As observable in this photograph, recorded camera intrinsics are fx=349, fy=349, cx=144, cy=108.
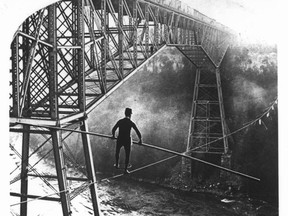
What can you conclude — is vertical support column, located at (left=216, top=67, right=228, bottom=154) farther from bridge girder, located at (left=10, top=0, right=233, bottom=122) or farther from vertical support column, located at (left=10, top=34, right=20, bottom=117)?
vertical support column, located at (left=10, top=34, right=20, bottom=117)

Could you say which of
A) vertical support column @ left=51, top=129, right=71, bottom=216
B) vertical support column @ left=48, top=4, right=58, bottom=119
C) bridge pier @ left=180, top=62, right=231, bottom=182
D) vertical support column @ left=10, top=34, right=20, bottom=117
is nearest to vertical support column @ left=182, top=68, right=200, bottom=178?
bridge pier @ left=180, top=62, right=231, bottom=182

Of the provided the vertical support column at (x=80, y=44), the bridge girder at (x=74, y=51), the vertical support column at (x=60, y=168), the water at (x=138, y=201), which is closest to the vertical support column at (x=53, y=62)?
the bridge girder at (x=74, y=51)

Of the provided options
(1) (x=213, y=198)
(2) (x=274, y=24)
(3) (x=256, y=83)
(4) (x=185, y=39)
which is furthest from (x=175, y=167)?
(2) (x=274, y=24)

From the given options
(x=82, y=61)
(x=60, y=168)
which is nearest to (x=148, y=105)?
(x=82, y=61)

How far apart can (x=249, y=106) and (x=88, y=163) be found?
3.68 m

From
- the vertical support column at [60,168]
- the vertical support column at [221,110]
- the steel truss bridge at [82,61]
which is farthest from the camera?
the vertical support column at [221,110]

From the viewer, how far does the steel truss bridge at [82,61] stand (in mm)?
5578

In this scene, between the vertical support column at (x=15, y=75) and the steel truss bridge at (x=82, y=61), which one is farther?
the steel truss bridge at (x=82, y=61)

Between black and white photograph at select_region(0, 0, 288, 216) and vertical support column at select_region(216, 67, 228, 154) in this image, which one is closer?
black and white photograph at select_region(0, 0, 288, 216)

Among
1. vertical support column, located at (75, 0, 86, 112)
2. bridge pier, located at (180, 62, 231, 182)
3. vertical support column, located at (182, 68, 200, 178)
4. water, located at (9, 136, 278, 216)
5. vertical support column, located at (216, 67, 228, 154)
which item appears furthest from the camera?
vertical support column, located at (182, 68, 200, 178)

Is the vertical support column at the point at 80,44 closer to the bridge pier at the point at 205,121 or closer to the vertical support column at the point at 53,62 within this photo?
the vertical support column at the point at 53,62

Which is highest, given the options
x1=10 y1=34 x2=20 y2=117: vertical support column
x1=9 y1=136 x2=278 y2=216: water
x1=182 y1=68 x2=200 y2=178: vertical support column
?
x1=10 y1=34 x2=20 y2=117: vertical support column

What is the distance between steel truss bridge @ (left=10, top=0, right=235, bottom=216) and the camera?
5.58 metres

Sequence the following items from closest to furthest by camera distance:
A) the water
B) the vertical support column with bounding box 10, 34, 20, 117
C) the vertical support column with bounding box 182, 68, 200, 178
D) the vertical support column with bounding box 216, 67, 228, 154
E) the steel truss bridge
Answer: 1. the vertical support column with bounding box 10, 34, 20, 117
2. the steel truss bridge
3. the vertical support column with bounding box 216, 67, 228, 154
4. the water
5. the vertical support column with bounding box 182, 68, 200, 178
